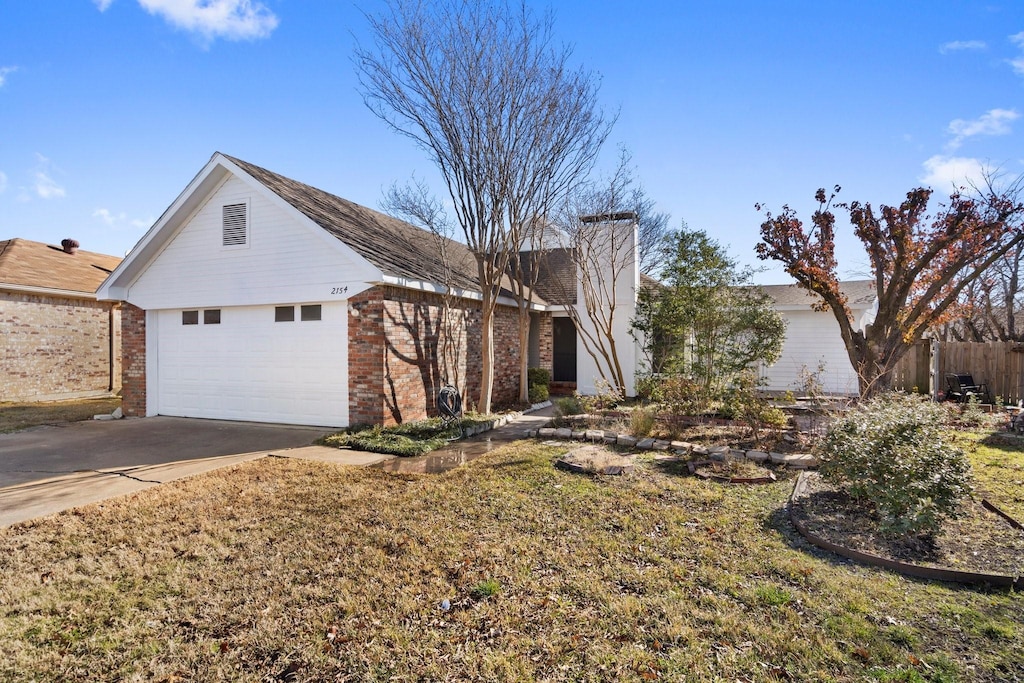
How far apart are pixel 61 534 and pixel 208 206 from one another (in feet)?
26.2

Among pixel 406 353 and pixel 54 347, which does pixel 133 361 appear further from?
pixel 406 353

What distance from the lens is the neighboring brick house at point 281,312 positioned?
9.60 meters

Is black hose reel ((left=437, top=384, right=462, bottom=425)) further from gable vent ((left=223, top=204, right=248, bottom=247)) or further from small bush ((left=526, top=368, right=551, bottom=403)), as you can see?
gable vent ((left=223, top=204, right=248, bottom=247))

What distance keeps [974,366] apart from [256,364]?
1767 centimetres

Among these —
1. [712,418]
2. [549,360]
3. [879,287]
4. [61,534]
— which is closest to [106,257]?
[549,360]

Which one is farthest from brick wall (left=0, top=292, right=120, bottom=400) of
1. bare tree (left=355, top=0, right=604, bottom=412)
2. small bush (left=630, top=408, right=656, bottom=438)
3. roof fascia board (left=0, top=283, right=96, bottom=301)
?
small bush (left=630, top=408, right=656, bottom=438)

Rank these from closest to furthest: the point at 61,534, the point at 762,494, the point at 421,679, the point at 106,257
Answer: the point at 421,679
the point at 61,534
the point at 762,494
the point at 106,257

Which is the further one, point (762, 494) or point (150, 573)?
point (762, 494)

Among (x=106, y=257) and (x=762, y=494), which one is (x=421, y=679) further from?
(x=106, y=257)

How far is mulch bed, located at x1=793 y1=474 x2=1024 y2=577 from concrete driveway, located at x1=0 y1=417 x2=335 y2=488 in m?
7.52

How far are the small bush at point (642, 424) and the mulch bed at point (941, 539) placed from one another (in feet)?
11.2

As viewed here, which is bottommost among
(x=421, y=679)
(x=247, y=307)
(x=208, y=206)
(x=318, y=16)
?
(x=421, y=679)

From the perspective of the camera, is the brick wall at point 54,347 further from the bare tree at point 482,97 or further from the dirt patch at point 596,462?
the dirt patch at point 596,462

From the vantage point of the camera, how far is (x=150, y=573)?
396 centimetres
